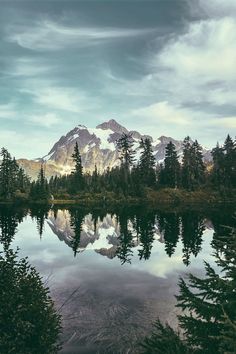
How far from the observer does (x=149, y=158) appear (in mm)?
144875

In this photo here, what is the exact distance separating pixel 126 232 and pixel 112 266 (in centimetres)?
2349

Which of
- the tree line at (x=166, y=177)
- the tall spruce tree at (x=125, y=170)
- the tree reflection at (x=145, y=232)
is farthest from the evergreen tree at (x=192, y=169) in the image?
the tree reflection at (x=145, y=232)

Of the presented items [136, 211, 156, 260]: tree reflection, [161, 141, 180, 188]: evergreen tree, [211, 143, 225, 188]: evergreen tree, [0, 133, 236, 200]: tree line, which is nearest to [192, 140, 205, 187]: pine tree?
[0, 133, 236, 200]: tree line

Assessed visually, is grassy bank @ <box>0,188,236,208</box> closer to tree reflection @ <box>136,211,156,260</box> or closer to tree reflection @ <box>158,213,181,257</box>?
tree reflection @ <box>158,213,181,257</box>

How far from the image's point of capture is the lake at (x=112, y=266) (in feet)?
74.3

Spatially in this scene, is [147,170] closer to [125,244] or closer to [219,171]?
[219,171]

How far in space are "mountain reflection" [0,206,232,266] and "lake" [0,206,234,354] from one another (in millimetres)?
117

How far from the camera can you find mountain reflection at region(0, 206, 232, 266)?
50.2 meters

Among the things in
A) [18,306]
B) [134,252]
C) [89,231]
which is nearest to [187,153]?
[89,231]

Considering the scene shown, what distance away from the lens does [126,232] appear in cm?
6488

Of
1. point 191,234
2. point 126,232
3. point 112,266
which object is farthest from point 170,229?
point 112,266

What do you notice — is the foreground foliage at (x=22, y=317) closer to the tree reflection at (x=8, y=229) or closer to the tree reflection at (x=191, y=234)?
the tree reflection at (x=191, y=234)

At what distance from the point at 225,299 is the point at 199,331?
1.20m

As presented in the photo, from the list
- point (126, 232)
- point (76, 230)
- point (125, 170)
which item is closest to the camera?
point (126, 232)
